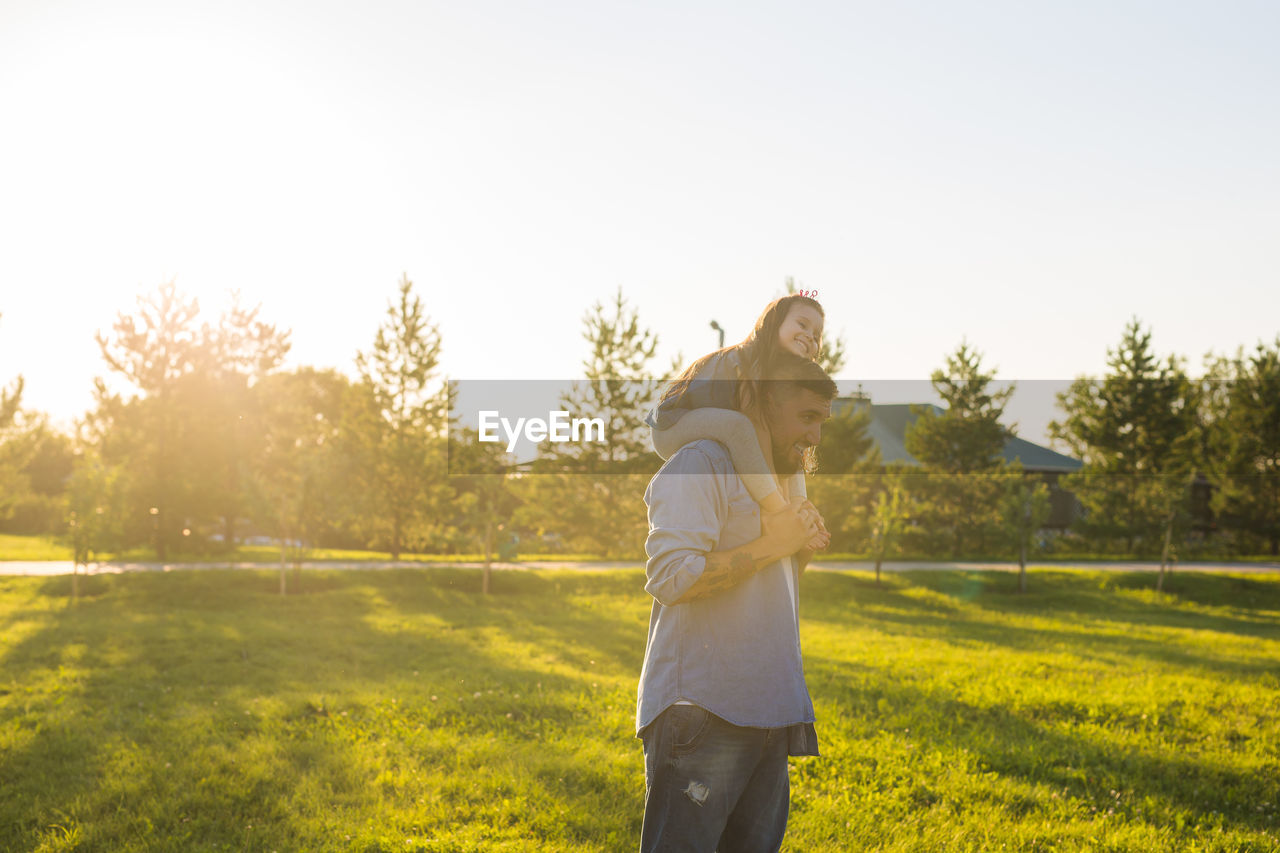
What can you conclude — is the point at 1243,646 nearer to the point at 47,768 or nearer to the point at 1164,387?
the point at 47,768

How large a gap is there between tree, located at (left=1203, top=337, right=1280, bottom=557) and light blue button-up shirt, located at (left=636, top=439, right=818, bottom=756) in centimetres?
4143

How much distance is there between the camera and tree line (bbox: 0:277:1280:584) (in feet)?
74.5

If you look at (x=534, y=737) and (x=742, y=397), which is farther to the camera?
(x=534, y=737)

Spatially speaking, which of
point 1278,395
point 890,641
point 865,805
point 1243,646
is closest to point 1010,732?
point 865,805

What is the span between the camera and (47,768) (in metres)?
6.10

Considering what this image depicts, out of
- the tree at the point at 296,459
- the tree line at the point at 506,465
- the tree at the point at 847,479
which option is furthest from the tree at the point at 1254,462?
the tree at the point at 296,459

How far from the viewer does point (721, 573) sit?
2367 millimetres

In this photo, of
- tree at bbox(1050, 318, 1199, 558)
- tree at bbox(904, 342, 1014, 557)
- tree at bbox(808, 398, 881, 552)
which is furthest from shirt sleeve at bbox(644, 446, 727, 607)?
tree at bbox(1050, 318, 1199, 558)

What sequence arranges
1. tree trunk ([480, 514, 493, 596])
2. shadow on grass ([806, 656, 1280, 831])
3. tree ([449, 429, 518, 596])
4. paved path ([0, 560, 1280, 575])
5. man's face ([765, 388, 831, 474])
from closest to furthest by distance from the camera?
man's face ([765, 388, 831, 474]) → shadow on grass ([806, 656, 1280, 831]) → tree trunk ([480, 514, 493, 596]) → tree ([449, 429, 518, 596]) → paved path ([0, 560, 1280, 575])

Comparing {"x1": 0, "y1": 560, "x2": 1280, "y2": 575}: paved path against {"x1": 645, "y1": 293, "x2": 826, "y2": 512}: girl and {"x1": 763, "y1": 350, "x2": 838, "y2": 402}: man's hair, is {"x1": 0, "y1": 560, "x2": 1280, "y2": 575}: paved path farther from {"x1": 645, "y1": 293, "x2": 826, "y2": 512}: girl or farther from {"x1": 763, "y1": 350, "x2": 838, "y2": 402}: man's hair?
{"x1": 763, "y1": 350, "x2": 838, "y2": 402}: man's hair

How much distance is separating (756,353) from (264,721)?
664 centimetres

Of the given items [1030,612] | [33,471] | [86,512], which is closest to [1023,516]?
[1030,612]

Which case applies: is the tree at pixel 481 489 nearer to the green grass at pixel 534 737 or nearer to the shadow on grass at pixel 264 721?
the shadow on grass at pixel 264 721

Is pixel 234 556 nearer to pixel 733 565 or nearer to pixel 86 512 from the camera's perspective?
pixel 86 512
